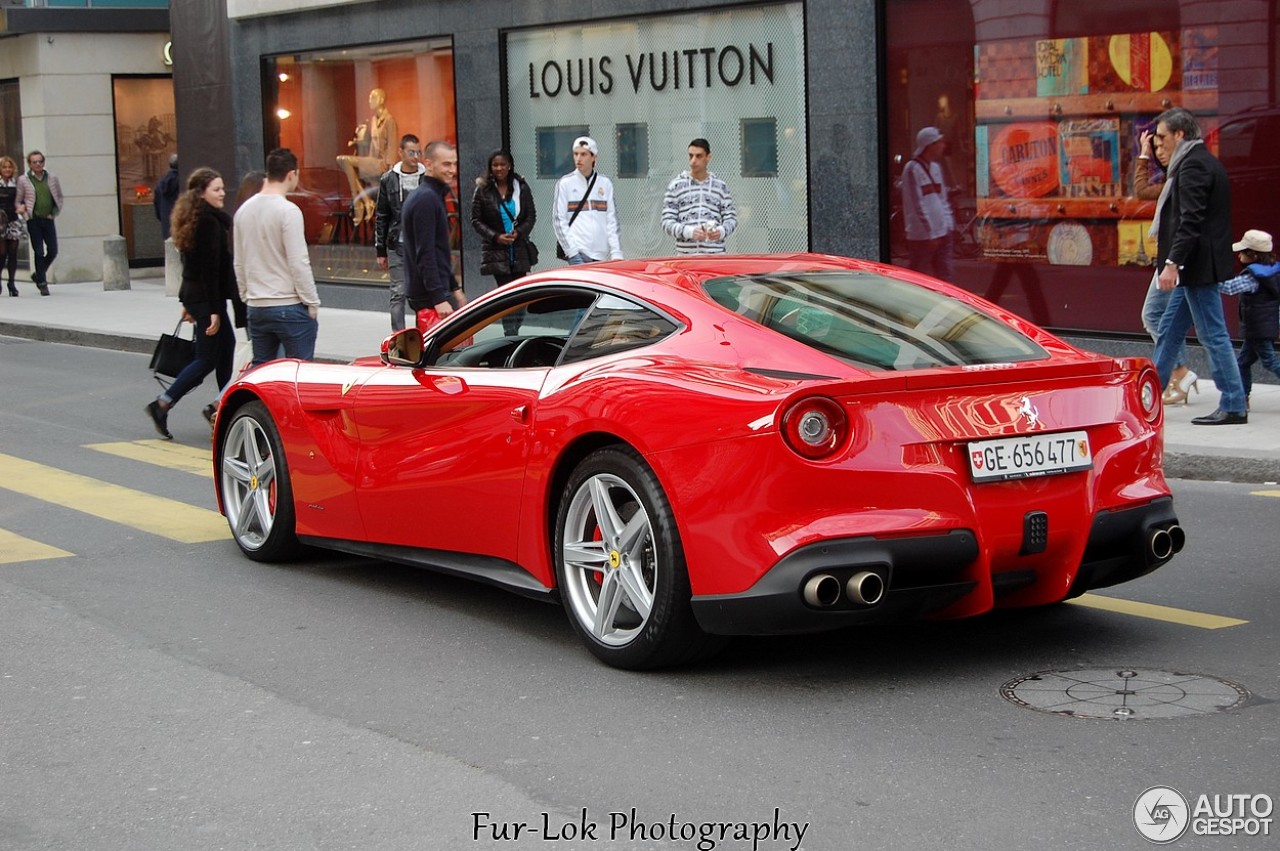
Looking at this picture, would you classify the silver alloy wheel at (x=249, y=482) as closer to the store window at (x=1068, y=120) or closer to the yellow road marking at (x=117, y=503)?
the yellow road marking at (x=117, y=503)

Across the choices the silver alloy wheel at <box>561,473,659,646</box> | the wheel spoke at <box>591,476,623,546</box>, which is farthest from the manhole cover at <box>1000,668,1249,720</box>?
the wheel spoke at <box>591,476,623,546</box>

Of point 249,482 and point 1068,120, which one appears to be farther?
point 1068,120

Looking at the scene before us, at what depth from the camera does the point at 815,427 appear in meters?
5.31

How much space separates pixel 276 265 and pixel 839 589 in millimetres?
6634

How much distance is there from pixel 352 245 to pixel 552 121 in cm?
438

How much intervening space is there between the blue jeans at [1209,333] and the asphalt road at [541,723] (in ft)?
10.4

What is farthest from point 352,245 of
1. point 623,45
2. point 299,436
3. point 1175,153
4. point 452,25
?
point 299,436

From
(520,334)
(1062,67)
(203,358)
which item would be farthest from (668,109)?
(520,334)

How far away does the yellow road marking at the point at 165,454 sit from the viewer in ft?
35.5

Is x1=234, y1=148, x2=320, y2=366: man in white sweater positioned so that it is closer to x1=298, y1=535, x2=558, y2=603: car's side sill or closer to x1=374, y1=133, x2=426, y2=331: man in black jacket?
x1=298, y1=535, x2=558, y2=603: car's side sill

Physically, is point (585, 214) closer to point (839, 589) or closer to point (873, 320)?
point (873, 320)

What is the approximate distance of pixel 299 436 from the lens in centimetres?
759

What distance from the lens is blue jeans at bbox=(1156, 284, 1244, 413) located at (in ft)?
35.7

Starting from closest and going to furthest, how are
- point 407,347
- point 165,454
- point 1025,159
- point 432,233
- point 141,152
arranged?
point 407,347
point 165,454
point 432,233
point 1025,159
point 141,152
